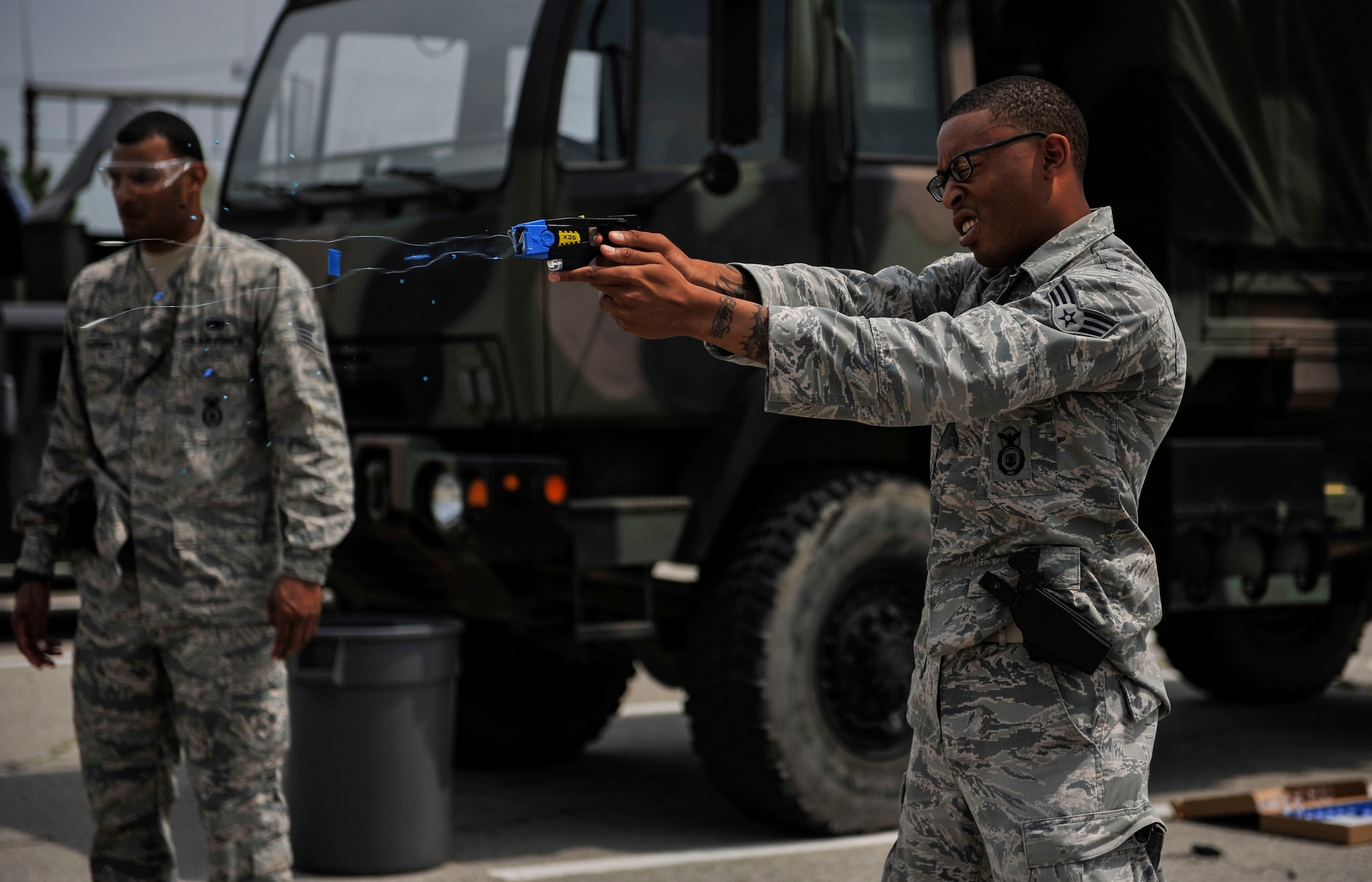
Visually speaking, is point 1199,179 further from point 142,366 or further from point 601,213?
point 142,366

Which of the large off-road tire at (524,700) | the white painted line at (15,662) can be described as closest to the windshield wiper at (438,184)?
the large off-road tire at (524,700)

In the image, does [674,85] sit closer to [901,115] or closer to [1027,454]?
[901,115]

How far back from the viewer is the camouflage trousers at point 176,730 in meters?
3.36

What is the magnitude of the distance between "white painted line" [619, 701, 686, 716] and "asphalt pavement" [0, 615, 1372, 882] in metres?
0.02

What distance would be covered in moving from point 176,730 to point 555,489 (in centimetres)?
148

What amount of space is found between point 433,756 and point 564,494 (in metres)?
0.92

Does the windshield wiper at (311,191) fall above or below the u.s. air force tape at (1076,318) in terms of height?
above

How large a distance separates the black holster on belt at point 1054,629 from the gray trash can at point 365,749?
276 cm

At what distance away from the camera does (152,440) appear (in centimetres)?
344

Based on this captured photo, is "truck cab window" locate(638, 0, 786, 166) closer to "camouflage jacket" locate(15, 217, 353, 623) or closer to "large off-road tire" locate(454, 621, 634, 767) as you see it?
"camouflage jacket" locate(15, 217, 353, 623)

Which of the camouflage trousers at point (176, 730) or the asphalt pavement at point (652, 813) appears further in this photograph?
the asphalt pavement at point (652, 813)

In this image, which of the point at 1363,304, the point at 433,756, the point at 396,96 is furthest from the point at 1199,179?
the point at 433,756

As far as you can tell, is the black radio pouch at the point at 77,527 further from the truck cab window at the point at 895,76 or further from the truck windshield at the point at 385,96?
the truck cab window at the point at 895,76

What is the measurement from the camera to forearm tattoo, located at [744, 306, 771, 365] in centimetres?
→ 206
